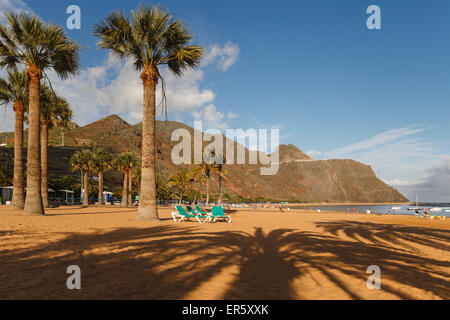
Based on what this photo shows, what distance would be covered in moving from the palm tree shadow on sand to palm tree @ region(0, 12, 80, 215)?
9.77m

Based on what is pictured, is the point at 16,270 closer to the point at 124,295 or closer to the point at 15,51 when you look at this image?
the point at 124,295

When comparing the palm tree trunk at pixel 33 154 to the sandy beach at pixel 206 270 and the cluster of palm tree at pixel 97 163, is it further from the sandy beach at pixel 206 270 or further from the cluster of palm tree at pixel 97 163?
the cluster of palm tree at pixel 97 163

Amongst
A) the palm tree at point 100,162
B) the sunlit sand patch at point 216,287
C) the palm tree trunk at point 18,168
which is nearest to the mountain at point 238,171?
the palm tree at point 100,162

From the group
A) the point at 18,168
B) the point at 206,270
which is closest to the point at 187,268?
the point at 206,270

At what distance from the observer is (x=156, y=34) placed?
14.2m

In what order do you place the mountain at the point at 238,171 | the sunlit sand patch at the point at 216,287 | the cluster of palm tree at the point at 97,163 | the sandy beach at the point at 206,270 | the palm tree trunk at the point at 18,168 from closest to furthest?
the sunlit sand patch at the point at 216,287 → the sandy beach at the point at 206,270 → the palm tree trunk at the point at 18,168 → the cluster of palm tree at the point at 97,163 → the mountain at the point at 238,171

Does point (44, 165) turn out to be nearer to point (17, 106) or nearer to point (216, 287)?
point (17, 106)

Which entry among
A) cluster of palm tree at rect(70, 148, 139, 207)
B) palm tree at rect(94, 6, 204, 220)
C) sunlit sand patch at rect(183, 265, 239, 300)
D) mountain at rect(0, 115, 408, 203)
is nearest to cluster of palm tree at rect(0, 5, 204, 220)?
palm tree at rect(94, 6, 204, 220)

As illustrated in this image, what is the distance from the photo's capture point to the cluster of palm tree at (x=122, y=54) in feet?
46.3

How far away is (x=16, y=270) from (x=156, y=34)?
12692 mm

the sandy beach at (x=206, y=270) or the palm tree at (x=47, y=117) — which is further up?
the palm tree at (x=47, y=117)

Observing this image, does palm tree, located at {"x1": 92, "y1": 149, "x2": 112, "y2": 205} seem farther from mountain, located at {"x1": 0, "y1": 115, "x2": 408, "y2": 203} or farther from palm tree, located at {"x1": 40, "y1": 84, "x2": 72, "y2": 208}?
mountain, located at {"x1": 0, "y1": 115, "x2": 408, "y2": 203}

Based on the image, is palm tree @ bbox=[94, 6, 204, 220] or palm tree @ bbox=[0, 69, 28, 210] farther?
palm tree @ bbox=[0, 69, 28, 210]

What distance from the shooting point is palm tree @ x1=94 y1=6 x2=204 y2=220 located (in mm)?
13906
